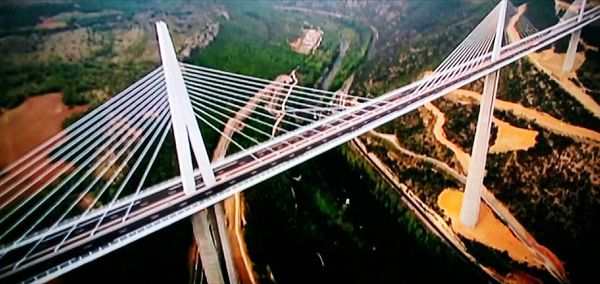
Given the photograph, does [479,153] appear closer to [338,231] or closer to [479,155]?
[479,155]

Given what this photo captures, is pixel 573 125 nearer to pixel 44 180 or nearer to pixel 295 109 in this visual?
pixel 295 109

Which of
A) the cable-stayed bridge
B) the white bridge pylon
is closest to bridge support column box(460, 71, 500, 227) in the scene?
the cable-stayed bridge

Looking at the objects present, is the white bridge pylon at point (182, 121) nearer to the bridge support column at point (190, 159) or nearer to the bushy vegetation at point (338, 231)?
the bridge support column at point (190, 159)

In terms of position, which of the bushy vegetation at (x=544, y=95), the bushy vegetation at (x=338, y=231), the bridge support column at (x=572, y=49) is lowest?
the bushy vegetation at (x=338, y=231)

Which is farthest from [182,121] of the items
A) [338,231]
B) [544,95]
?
[544,95]

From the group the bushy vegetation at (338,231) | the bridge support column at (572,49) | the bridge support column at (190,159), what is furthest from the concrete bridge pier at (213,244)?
the bridge support column at (572,49)

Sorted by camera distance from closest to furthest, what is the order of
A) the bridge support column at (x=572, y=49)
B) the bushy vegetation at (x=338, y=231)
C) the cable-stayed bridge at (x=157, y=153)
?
the cable-stayed bridge at (x=157, y=153), the bushy vegetation at (x=338, y=231), the bridge support column at (x=572, y=49)

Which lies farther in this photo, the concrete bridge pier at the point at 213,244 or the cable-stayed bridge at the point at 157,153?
the concrete bridge pier at the point at 213,244
